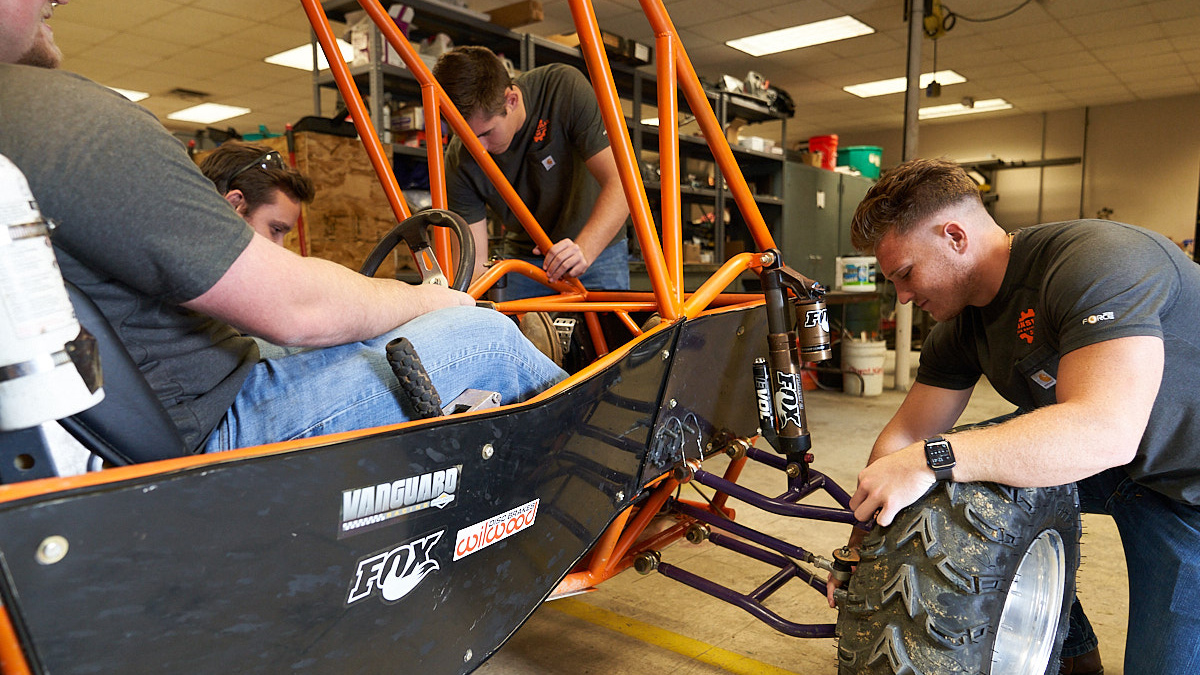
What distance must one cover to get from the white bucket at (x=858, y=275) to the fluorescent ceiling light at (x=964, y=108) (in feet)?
25.1

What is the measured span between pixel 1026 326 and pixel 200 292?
4.69 feet

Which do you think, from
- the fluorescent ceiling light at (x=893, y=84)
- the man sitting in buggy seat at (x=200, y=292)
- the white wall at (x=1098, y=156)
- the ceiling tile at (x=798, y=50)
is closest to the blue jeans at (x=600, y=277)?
the man sitting in buggy seat at (x=200, y=292)

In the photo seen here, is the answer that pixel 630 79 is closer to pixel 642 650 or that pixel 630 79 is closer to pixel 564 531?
pixel 642 650

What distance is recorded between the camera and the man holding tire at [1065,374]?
118 centimetres

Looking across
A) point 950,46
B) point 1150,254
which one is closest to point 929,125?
point 950,46

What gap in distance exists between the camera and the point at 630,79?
21.4 ft

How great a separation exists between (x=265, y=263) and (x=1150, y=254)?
1.42m

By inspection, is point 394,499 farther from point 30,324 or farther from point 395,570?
point 30,324

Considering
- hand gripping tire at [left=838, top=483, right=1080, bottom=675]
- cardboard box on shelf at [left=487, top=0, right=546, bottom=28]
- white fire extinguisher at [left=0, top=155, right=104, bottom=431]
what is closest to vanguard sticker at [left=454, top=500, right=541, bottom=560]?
white fire extinguisher at [left=0, top=155, right=104, bottom=431]

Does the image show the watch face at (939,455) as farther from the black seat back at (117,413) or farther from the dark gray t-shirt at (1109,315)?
the black seat back at (117,413)

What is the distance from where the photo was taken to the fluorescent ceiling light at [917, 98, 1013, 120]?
11875 millimetres

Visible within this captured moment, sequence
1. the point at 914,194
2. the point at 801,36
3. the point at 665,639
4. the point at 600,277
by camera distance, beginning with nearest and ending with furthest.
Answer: the point at 914,194 → the point at 665,639 → the point at 600,277 → the point at 801,36

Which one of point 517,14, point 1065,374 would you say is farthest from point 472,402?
point 517,14

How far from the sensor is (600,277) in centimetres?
266
